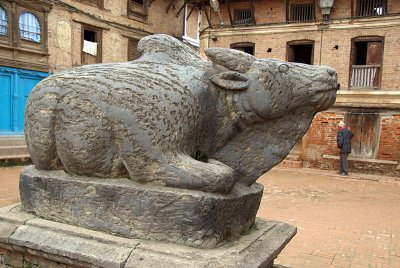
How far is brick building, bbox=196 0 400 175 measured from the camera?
11.1 m

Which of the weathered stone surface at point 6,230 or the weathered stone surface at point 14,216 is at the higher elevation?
the weathered stone surface at point 14,216

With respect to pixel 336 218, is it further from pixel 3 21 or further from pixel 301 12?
pixel 3 21

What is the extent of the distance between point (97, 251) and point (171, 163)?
20.1 inches

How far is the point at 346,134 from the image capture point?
1076 centimetres

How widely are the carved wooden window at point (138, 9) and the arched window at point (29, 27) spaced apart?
425cm

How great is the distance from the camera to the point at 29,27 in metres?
11.5

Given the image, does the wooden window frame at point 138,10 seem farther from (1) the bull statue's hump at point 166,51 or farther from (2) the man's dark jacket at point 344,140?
(1) the bull statue's hump at point 166,51

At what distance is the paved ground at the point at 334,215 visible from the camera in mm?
4004

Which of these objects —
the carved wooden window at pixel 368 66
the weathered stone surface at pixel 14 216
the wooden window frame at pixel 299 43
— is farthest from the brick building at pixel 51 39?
the carved wooden window at pixel 368 66

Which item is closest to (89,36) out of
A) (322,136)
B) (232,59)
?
(322,136)

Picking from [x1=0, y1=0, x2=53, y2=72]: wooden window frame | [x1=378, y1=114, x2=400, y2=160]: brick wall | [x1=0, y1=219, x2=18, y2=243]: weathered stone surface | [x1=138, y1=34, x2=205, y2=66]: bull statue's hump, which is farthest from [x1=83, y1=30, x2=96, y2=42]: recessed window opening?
[x1=0, y1=219, x2=18, y2=243]: weathered stone surface

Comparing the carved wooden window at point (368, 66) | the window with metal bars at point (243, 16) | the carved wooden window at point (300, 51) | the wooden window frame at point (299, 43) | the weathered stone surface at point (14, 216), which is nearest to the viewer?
the weathered stone surface at point (14, 216)

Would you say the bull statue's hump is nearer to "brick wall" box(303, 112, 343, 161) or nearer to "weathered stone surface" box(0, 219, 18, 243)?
"weathered stone surface" box(0, 219, 18, 243)

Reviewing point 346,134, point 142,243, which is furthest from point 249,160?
point 346,134
